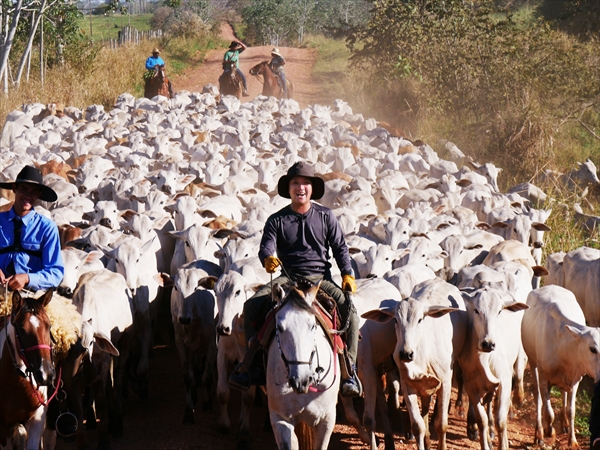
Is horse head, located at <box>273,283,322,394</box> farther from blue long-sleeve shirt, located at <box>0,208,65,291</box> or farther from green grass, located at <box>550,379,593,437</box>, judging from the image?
green grass, located at <box>550,379,593,437</box>

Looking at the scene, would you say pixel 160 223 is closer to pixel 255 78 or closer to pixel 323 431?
pixel 323 431

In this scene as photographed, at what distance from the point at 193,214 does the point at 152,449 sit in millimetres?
5240

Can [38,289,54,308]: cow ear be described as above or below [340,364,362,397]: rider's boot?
above

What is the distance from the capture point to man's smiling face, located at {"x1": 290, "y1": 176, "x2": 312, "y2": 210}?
721cm

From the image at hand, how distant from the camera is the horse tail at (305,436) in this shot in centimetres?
707

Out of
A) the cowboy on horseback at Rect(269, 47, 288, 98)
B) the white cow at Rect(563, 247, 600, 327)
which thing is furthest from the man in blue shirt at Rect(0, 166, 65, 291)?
the cowboy on horseback at Rect(269, 47, 288, 98)

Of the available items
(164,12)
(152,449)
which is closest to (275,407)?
(152,449)

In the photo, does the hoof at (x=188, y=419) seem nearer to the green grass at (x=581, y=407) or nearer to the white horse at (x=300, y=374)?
the white horse at (x=300, y=374)

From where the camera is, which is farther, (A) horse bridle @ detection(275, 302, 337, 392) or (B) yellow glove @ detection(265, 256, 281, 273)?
(B) yellow glove @ detection(265, 256, 281, 273)

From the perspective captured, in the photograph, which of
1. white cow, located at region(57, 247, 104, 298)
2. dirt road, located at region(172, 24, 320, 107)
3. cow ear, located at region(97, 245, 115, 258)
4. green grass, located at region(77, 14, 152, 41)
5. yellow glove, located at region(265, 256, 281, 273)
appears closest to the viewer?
yellow glove, located at region(265, 256, 281, 273)

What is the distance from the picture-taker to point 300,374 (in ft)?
20.6

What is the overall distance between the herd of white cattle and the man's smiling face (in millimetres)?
1543

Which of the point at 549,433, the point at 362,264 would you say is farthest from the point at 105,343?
the point at 549,433

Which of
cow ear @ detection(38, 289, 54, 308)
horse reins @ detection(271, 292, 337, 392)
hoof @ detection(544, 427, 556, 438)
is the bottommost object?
hoof @ detection(544, 427, 556, 438)
